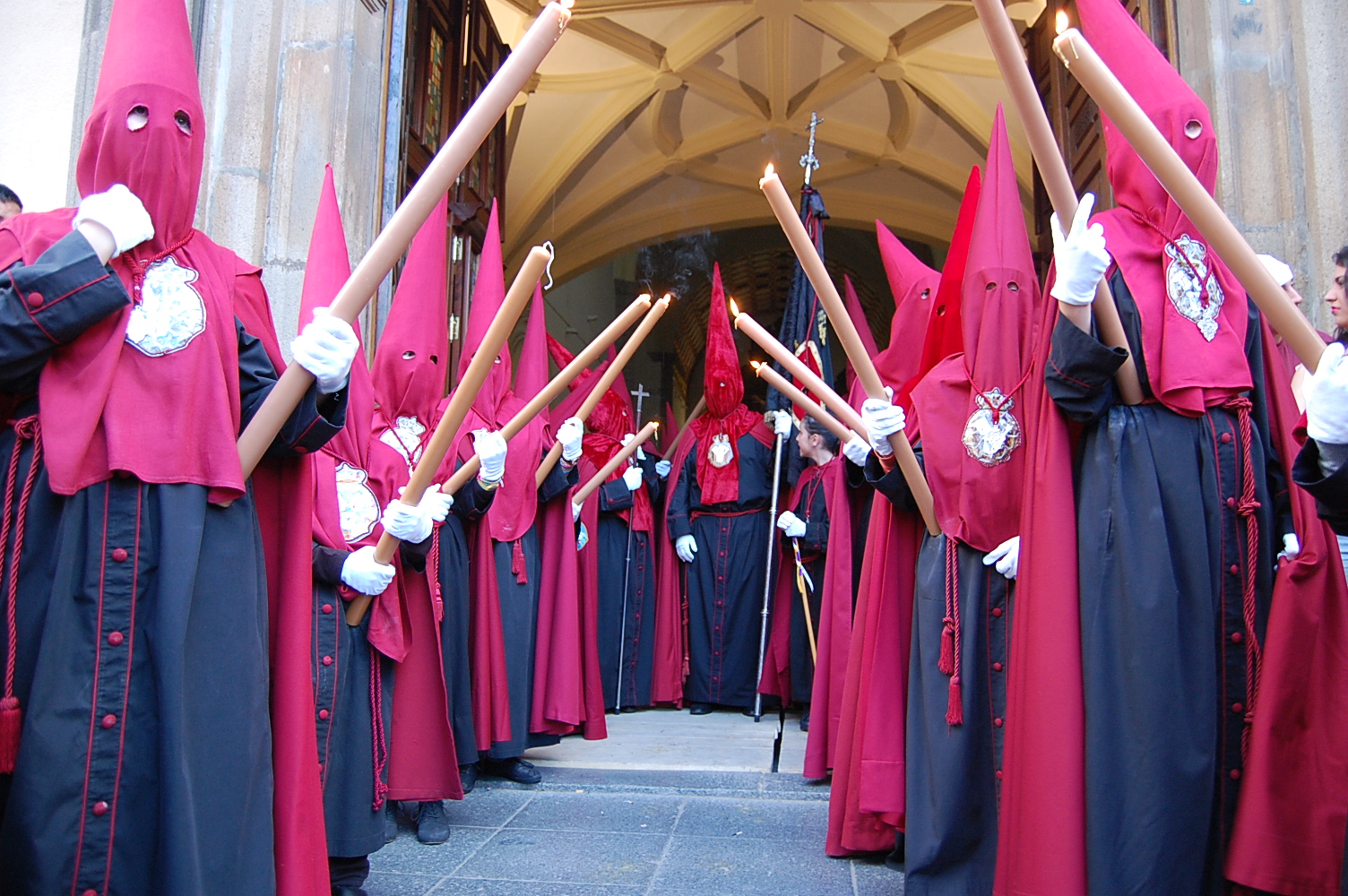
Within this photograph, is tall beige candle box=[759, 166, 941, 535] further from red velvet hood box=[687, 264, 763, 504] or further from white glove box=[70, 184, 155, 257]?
red velvet hood box=[687, 264, 763, 504]

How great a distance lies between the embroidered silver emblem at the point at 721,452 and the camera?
7152mm

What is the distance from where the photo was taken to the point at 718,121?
36.4 feet

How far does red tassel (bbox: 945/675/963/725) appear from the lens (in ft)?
9.46

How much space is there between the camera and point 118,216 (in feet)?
6.57

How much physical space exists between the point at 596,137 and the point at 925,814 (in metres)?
8.95

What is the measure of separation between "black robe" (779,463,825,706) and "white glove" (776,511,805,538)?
35 millimetres

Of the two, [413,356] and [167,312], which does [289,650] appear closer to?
[167,312]

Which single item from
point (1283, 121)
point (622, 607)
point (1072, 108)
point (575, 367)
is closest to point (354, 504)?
point (575, 367)

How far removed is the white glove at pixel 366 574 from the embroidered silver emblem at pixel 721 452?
4.28m

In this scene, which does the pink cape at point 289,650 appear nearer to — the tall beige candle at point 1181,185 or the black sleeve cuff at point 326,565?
the black sleeve cuff at point 326,565

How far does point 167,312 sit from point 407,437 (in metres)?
1.85

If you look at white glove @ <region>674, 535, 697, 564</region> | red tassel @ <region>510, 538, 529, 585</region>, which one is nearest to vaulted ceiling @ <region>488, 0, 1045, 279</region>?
white glove @ <region>674, 535, 697, 564</region>

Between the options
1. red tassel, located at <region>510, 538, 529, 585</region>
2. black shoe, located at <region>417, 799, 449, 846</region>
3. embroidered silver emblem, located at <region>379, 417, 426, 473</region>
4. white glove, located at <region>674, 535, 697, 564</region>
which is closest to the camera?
black shoe, located at <region>417, 799, 449, 846</region>

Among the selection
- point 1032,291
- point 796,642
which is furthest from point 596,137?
point 1032,291
